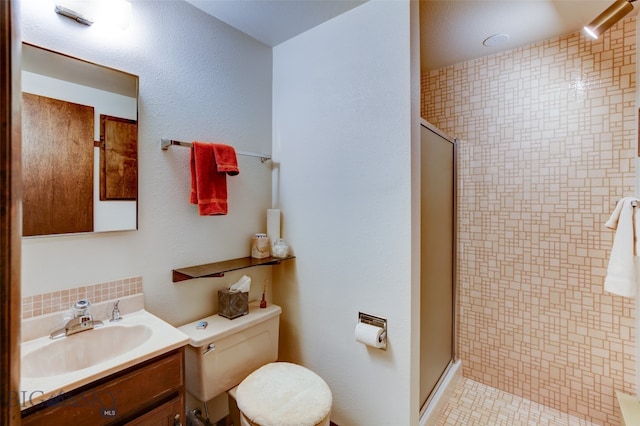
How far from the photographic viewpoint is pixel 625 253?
1.54 meters

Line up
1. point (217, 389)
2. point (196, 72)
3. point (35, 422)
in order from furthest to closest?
point (196, 72) < point (217, 389) < point (35, 422)

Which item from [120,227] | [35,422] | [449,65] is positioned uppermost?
[449,65]

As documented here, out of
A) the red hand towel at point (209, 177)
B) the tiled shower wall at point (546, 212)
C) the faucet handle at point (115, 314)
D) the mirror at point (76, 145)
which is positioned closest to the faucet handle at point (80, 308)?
the faucet handle at point (115, 314)

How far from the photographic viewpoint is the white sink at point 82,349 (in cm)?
108

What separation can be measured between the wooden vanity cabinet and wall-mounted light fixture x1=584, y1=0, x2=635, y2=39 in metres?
2.07

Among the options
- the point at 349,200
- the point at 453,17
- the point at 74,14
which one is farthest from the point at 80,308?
the point at 453,17

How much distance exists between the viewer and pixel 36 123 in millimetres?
1147

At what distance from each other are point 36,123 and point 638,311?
2980mm

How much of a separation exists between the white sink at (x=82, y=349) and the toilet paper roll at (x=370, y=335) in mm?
958

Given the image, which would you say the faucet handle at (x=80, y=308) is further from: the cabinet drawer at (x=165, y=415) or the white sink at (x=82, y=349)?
the cabinet drawer at (x=165, y=415)

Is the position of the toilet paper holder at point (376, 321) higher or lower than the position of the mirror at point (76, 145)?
lower

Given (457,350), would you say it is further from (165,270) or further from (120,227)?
(120,227)

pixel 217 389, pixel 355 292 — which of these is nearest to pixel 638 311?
pixel 355 292

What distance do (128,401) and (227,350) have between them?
1.69 ft
